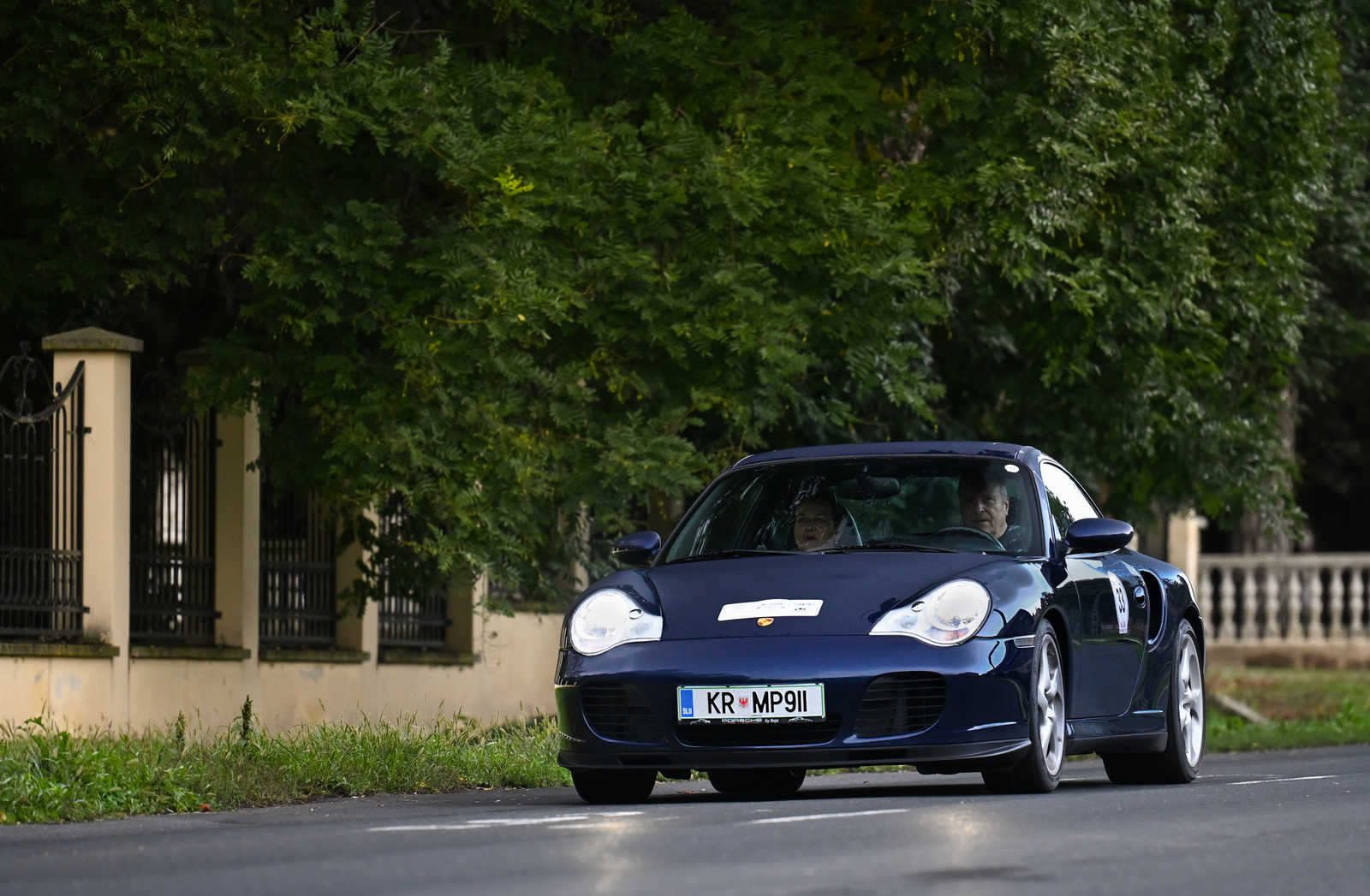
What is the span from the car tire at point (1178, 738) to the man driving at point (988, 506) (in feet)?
4.82

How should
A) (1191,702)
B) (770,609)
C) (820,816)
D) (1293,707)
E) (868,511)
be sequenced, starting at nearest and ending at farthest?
(820,816), (770,609), (868,511), (1191,702), (1293,707)

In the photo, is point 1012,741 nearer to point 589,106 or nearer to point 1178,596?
point 1178,596

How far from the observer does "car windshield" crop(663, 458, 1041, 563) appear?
1070 cm

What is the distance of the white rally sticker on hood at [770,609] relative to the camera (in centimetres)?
984

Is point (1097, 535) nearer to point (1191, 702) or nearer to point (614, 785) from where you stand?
point (1191, 702)

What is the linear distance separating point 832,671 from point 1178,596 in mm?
3131

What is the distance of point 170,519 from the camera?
1666 centimetres

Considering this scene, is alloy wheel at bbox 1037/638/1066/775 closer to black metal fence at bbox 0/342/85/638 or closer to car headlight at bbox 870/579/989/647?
car headlight at bbox 870/579/989/647

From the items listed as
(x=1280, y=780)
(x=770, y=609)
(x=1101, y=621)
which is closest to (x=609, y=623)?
(x=770, y=609)

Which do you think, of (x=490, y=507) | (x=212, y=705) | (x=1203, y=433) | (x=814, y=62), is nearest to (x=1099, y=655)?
(x=490, y=507)

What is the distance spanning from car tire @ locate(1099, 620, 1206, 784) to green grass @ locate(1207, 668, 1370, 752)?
8.09 meters

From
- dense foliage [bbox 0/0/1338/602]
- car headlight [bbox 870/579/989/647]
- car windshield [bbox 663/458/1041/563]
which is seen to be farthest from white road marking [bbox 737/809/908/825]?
dense foliage [bbox 0/0/1338/602]

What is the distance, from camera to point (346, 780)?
455 inches

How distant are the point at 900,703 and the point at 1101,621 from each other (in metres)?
1.68
